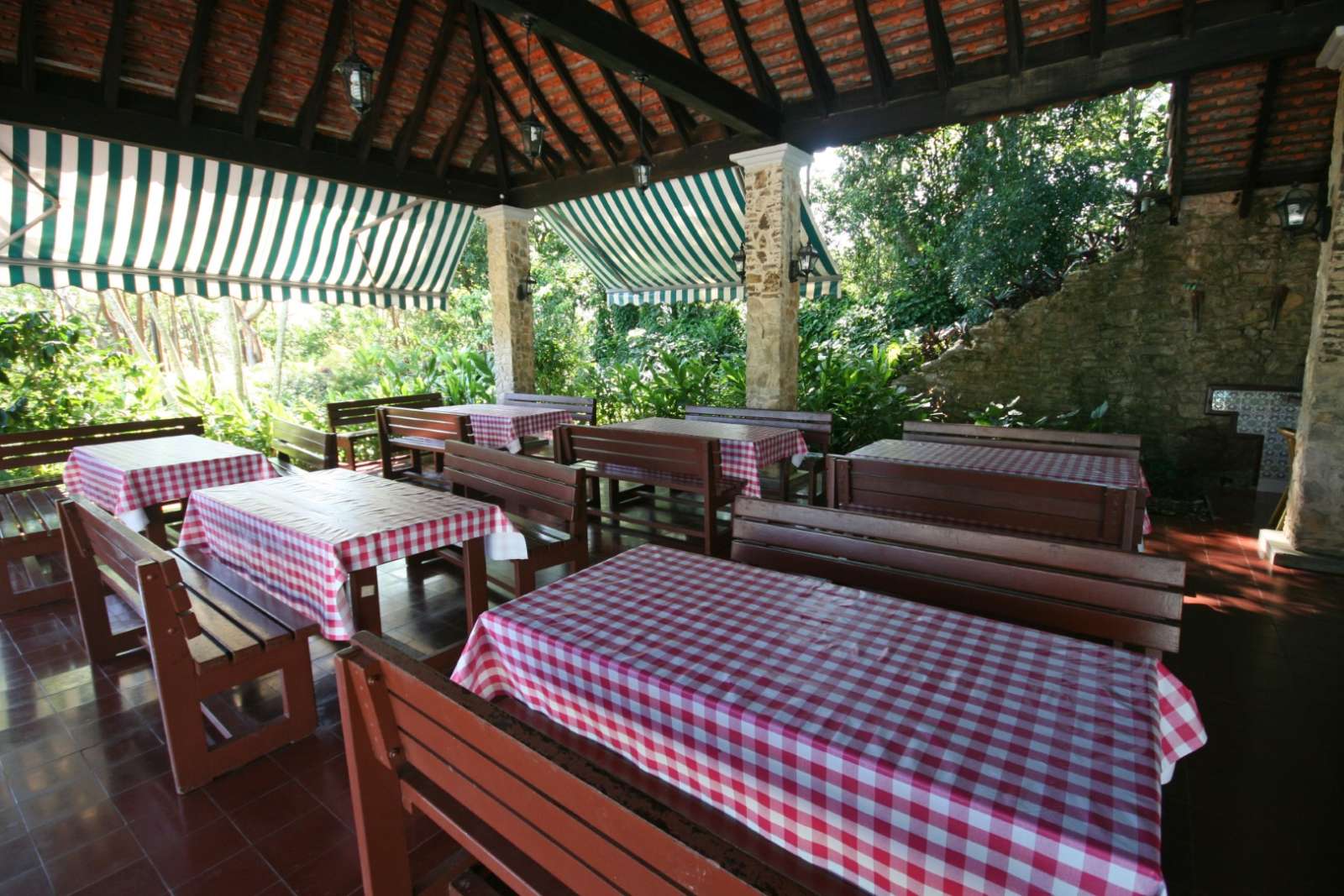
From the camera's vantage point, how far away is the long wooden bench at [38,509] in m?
3.93

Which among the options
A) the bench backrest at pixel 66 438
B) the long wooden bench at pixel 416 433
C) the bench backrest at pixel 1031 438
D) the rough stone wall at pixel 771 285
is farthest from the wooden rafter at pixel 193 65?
the bench backrest at pixel 1031 438

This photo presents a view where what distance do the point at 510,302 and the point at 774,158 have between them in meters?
4.07

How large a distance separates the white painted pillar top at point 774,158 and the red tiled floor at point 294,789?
202 inches

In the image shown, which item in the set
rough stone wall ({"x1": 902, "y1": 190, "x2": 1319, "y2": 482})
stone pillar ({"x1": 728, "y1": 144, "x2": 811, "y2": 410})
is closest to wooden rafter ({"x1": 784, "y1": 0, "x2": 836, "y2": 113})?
stone pillar ({"x1": 728, "y1": 144, "x2": 811, "y2": 410})

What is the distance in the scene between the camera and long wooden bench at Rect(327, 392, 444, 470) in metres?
6.62

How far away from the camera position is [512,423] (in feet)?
19.7

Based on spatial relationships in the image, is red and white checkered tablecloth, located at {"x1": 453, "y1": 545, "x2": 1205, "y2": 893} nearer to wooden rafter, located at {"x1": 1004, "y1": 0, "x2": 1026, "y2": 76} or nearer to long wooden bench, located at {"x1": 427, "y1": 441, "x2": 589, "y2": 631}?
long wooden bench, located at {"x1": 427, "y1": 441, "x2": 589, "y2": 631}

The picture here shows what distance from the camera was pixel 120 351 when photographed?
7461 millimetres

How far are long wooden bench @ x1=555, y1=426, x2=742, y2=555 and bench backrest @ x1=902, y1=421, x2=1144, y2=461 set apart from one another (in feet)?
5.09

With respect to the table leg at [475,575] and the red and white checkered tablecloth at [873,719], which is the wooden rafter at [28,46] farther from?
the red and white checkered tablecloth at [873,719]

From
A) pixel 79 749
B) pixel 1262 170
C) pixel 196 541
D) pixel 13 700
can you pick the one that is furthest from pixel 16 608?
pixel 1262 170

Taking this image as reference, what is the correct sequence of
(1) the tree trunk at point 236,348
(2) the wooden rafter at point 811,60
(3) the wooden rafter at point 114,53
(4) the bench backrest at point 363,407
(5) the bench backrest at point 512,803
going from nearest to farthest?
(5) the bench backrest at point 512,803, (3) the wooden rafter at point 114,53, (2) the wooden rafter at point 811,60, (4) the bench backrest at point 363,407, (1) the tree trunk at point 236,348

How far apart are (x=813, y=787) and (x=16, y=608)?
5.17 m

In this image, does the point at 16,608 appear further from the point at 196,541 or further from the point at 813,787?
the point at 813,787
